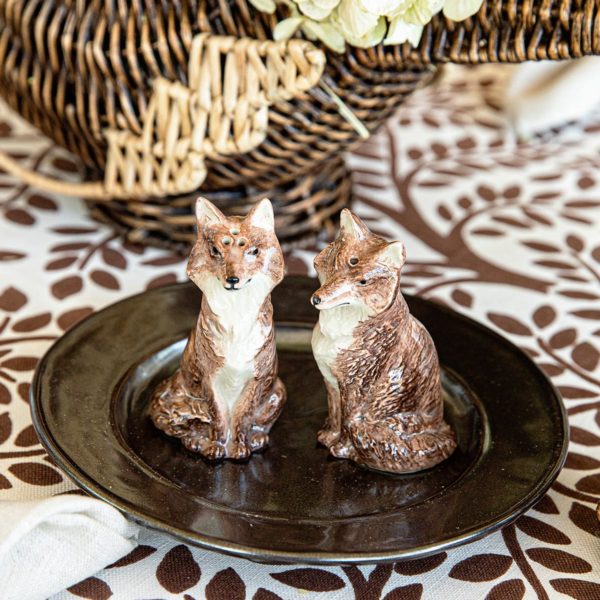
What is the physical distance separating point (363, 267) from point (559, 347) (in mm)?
340

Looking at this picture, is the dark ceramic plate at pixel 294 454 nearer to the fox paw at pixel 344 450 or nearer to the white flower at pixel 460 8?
the fox paw at pixel 344 450

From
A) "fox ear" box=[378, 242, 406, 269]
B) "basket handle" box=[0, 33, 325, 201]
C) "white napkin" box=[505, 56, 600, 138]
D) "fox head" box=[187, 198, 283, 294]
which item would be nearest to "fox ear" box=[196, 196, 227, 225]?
"fox head" box=[187, 198, 283, 294]

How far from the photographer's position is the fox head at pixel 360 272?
0.57 meters

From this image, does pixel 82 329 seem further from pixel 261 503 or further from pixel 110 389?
pixel 261 503

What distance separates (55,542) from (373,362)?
234 mm

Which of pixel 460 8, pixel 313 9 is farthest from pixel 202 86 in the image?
pixel 460 8

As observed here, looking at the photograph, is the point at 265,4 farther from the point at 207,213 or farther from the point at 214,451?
the point at 214,451

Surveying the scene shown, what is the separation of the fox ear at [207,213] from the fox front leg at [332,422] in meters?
0.14

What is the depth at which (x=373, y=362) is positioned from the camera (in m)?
0.61

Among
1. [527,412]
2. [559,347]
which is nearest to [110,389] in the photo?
[527,412]

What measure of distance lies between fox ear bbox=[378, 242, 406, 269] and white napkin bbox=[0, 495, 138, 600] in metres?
0.23

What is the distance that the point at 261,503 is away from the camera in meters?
0.60

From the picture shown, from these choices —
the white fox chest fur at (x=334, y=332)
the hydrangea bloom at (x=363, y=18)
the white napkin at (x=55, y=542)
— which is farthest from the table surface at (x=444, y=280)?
the hydrangea bloom at (x=363, y=18)

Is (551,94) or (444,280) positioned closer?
(444,280)
